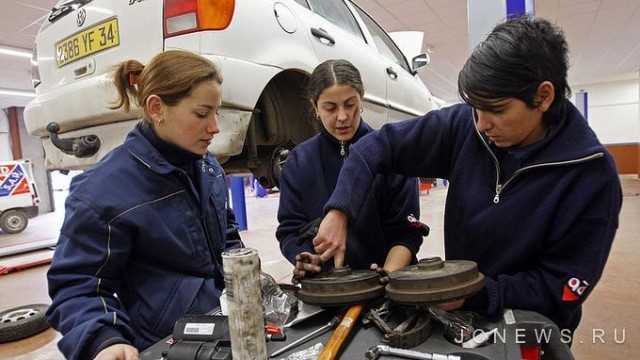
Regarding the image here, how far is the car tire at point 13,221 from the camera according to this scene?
5.93 meters

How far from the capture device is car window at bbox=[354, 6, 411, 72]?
3.01m

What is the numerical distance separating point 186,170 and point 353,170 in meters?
0.43

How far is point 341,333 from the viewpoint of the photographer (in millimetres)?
633

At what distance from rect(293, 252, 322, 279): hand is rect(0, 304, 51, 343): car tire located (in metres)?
1.79

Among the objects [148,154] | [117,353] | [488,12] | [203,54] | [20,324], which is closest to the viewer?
[117,353]

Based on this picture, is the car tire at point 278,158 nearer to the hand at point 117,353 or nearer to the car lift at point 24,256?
the hand at point 117,353

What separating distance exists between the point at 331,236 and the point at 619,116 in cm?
1486

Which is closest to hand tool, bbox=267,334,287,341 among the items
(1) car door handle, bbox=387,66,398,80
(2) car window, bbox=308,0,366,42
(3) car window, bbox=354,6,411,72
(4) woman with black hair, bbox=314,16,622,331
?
(4) woman with black hair, bbox=314,16,622,331

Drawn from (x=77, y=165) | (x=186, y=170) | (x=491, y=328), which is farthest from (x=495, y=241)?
(x=77, y=165)

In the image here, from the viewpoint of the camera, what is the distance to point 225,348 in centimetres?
62

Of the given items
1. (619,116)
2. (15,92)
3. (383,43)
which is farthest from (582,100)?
(15,92)

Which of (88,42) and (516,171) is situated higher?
(88,42)

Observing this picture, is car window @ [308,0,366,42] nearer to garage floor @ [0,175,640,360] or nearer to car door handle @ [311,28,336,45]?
car door handle @ [311,28,336,45]

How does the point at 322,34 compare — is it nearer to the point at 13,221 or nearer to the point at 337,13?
the point at 337,13
